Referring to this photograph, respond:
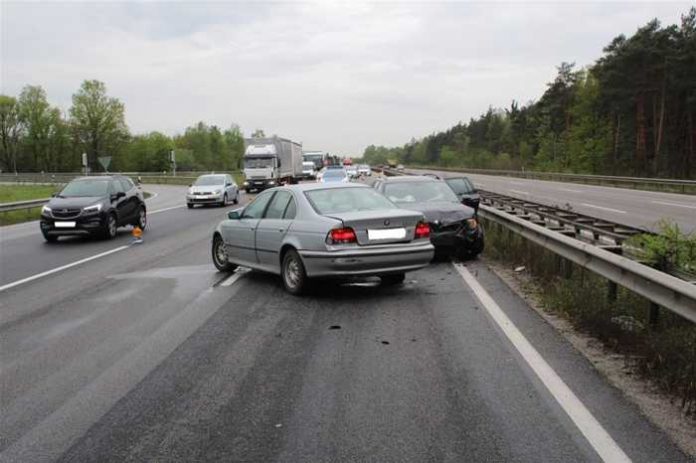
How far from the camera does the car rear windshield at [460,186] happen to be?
68.8 feet

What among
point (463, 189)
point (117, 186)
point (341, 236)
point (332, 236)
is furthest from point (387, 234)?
point (463, 189)

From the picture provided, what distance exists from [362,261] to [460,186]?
13.5 metres

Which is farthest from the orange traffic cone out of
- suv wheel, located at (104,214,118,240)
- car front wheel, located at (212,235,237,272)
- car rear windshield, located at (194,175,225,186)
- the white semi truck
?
the white semi truck

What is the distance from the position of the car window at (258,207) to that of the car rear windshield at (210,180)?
72.8 feet

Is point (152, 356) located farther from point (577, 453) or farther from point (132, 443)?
point (577, 453)

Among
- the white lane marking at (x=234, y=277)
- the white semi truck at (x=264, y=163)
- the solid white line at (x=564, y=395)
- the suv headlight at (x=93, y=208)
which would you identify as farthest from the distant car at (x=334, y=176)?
the solid white line at (x=564, y=395)

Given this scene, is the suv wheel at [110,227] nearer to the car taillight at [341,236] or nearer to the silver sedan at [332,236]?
the silver sedan at [332,236]

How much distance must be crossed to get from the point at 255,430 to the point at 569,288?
5.02 m

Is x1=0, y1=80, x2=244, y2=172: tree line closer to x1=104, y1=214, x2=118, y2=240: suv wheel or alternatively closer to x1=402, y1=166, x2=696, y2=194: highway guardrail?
x1=402, y1=166, x2=696, y2=194: highway guardrail

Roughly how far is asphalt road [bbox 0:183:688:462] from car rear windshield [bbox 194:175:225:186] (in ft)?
75.9

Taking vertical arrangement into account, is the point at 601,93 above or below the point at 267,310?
above

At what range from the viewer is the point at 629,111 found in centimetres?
5994

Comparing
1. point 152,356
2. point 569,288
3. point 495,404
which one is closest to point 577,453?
point 495,404

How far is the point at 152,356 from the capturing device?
5.98m
